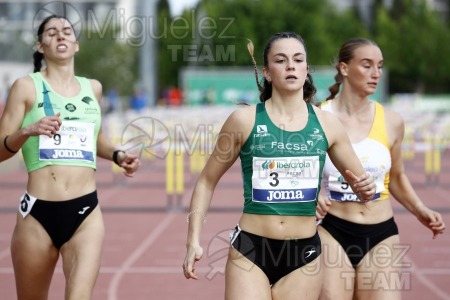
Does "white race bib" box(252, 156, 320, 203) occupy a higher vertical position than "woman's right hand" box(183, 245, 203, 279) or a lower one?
higher

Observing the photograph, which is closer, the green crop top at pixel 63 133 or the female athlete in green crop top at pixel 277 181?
the female athlete in green crop top at pixel 277 181

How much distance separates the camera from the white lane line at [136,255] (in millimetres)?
9180

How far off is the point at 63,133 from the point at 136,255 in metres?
5.55

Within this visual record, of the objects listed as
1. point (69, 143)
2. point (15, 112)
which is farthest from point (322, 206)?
point (15, 112)

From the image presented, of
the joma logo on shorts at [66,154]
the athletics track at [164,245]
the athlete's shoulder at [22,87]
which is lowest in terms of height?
the athletics track at [164,245]

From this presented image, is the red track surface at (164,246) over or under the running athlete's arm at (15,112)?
under

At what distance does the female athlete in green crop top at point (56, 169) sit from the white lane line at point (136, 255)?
310 centimetres

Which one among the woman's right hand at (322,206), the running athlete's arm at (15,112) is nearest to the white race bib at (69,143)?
the running athlete's arm at (15,112)

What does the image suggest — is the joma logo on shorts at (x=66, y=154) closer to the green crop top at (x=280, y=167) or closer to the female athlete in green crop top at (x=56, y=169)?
the female athlete in green crop top at (x=56, y=169)

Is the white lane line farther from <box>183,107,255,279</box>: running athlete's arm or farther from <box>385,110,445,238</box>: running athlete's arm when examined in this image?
<box>183,107,255,279</box>: running athlete's arm

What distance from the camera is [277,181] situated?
479 centimetres

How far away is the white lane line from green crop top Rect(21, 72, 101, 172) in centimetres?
313

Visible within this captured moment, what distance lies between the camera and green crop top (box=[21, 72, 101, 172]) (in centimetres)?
577

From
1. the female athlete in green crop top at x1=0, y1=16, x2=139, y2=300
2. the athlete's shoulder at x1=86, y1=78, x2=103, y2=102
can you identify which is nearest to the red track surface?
the female athlete in green crop top at x1=0, y1=16, x2=139, y2=300
